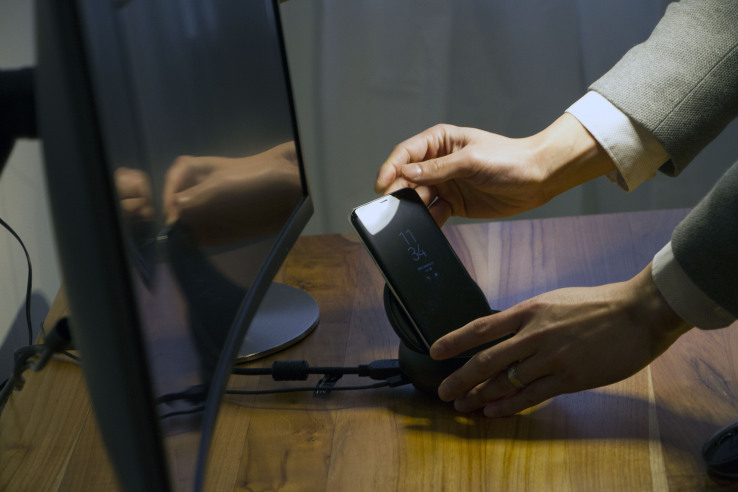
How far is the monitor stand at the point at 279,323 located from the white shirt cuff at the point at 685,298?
354 millimetres

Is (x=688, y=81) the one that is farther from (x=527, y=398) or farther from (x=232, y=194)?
(x=232, y=194)

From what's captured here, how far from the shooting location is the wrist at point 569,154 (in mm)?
842

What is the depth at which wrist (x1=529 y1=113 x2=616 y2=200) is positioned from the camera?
0.84 meters

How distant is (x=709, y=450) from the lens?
535mm

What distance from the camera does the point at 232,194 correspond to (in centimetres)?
56

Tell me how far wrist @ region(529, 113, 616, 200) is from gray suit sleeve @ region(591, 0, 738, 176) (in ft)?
0.24

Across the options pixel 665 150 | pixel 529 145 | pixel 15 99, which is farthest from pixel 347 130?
pixel 15 99

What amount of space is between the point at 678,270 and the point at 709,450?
5.3 inches

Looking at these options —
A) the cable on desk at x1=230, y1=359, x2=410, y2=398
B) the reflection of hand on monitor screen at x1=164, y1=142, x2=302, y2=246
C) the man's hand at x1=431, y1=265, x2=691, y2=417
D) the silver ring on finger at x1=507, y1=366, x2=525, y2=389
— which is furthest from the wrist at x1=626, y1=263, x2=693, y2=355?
the reflection of hand on monitor screen at x1=164, y1=142, x2=302, y2=246

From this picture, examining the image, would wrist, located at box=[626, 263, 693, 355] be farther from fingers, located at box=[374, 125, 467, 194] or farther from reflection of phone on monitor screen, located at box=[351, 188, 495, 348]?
fingers, located at box=[374, 125, 467, 194]

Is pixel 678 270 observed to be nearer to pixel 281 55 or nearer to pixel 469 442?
pixel 469 442

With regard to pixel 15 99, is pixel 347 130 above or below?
below

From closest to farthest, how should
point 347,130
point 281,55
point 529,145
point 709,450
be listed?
point 709,450
point 281,55
point 529,145
point 347,130

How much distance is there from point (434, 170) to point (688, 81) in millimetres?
278
